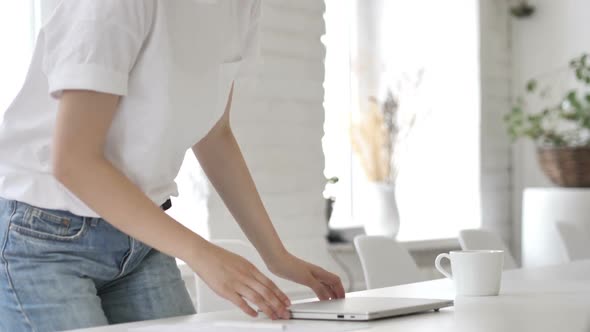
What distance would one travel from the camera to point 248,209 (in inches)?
63.6

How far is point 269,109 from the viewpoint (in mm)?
3324

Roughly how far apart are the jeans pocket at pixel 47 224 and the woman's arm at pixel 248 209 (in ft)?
1.03

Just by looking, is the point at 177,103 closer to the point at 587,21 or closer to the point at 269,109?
the point at 269,109

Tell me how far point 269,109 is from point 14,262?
2008mm

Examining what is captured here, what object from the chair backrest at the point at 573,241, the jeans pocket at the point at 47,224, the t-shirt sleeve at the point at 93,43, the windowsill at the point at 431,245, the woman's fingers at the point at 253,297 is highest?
the t-shirt sleeve at the point at 93,43

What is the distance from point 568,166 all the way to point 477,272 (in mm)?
3119

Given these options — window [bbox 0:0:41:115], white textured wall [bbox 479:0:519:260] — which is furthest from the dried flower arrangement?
window [bbox 0:0:41:115]

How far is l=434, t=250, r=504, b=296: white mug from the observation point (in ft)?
5.31

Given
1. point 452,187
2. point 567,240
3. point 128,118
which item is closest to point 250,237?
point 128,118

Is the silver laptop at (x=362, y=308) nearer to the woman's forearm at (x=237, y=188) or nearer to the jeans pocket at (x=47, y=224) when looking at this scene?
the woman's forearm at (x=237, y=188)

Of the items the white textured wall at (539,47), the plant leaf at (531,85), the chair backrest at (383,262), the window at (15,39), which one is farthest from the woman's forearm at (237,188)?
the white textured wall at (539,47)

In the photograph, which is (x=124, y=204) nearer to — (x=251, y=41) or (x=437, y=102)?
(x=251, y=41)

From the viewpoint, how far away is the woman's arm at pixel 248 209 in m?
1.55

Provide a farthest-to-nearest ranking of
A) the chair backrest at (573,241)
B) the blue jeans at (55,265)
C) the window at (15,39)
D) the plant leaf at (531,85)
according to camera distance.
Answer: the plant leaf at (531,85), the chair backrest at (573,241), the window at (15,39), the blue jeans at (55,265)
